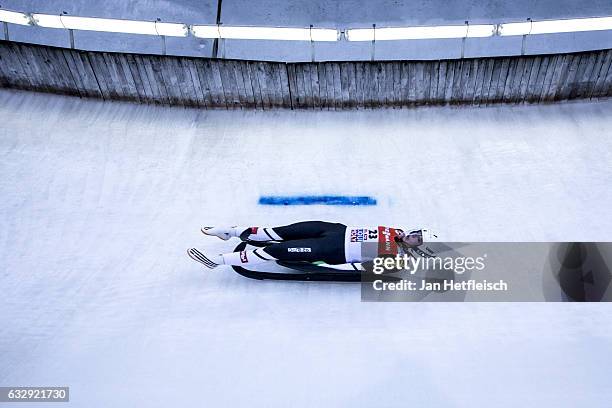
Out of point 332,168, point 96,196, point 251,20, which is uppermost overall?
point 251,20

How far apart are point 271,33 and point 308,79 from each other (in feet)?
2.56

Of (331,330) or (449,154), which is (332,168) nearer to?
(449,154)

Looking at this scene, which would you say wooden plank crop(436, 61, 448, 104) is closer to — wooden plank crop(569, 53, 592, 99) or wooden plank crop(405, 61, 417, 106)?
wooden plank crop(405, 61, 417, 106)

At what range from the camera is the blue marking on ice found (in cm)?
681

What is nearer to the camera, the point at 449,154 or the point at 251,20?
the point at 449,154

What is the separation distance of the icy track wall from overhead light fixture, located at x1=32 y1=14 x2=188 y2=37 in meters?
0.36

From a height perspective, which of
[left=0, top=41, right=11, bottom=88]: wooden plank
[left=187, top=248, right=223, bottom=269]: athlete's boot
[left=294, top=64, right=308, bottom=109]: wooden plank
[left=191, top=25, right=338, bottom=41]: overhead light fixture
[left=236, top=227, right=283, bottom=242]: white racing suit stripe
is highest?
[left=191, top=25, right=338, bottom=41]: overhead light fixture

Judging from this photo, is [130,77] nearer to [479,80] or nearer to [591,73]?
[479,80]

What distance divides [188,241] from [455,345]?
113 inches

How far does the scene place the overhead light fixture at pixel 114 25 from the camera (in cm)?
747

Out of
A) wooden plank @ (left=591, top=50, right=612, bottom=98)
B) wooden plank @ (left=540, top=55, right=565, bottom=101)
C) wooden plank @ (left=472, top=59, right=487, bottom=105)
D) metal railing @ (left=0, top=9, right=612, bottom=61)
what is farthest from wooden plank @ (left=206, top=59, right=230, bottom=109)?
wooden plank @ (left=591, top=50, right=612, bottom=98)

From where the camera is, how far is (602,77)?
774 cm

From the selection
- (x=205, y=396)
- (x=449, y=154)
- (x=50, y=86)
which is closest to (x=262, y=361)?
(x=205, y=396)

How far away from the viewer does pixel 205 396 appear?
4703mm
